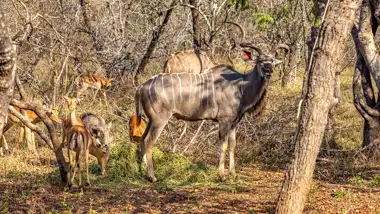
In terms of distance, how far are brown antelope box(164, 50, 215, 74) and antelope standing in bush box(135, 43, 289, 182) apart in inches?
18.3

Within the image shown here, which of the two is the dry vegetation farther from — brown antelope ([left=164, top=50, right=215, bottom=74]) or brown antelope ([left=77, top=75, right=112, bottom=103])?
brown antelope ([left=164, top=50, right=215, bottom=74])

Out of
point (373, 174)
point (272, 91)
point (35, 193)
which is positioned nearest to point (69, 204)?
point (35, 193)

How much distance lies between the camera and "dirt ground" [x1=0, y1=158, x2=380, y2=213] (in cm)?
571

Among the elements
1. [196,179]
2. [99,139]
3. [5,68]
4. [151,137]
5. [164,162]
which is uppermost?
[5,68]

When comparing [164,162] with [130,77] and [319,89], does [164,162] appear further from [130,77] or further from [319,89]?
[130,77]

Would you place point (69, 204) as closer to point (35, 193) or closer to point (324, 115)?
point (35, 193)

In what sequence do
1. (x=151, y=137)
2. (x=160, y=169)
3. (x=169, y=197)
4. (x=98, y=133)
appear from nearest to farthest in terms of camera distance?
(x=169, y=197) < (x=151, y=137) < (x=160, y=169) < (x=98, y=133)

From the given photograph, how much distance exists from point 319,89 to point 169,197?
2.38 metres

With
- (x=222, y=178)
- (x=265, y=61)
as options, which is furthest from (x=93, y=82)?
(x=222, y=178)

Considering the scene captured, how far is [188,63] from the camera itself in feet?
28.0

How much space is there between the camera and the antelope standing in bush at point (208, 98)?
25.3ft

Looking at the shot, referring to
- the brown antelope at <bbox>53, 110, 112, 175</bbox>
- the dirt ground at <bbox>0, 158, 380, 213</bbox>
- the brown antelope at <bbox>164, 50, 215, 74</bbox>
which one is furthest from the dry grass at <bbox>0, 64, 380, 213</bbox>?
the brown antelope at <bbox>164, 50, 215, 74</bbox>

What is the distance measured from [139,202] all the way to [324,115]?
2.29m

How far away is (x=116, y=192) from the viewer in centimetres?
672
